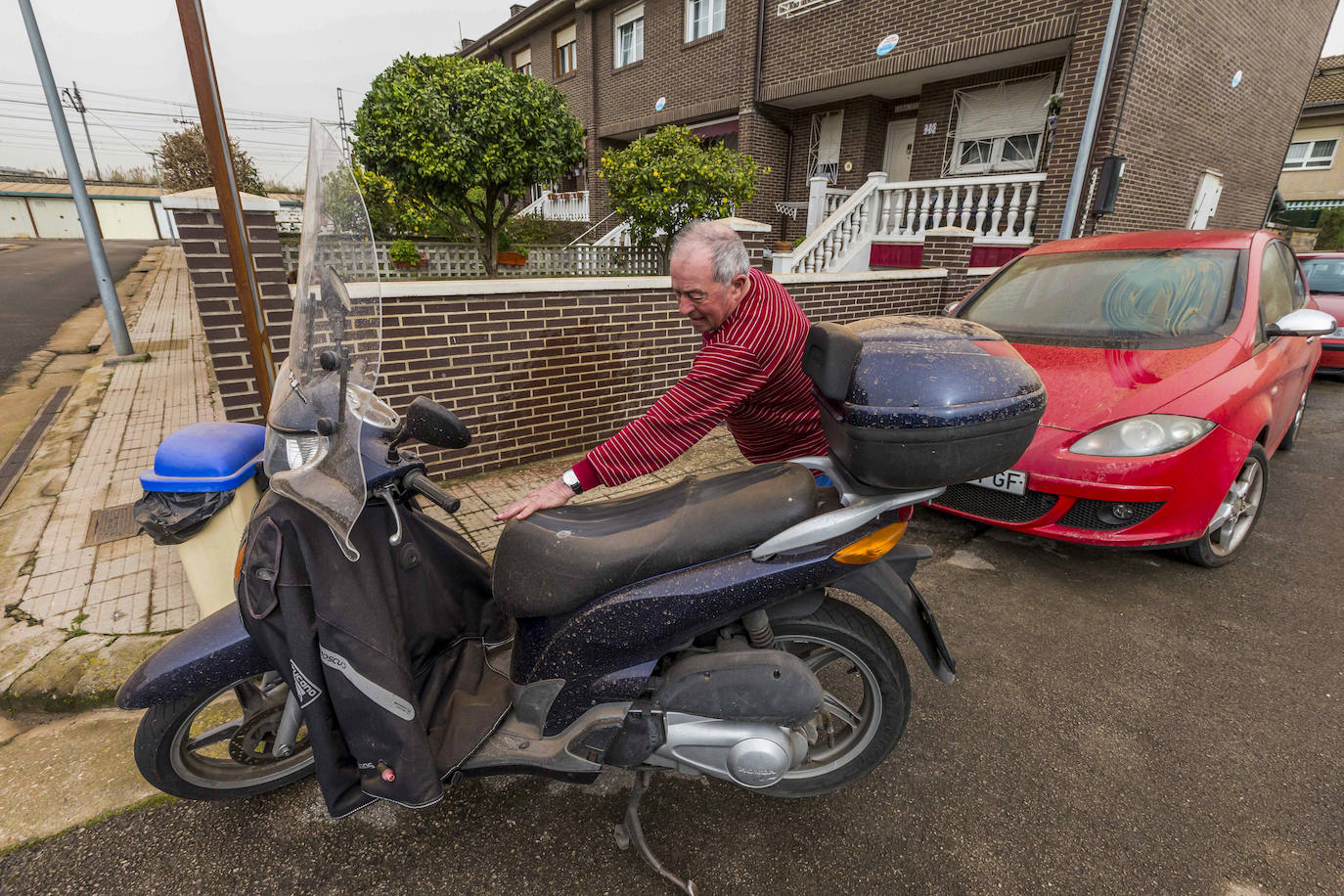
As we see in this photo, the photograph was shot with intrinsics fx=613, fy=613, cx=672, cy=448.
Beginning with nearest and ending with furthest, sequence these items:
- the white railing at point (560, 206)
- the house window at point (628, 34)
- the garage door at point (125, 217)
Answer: the house window at point (628, 34)
the white railing at point (560, 206)
the garage door at point (125, 217)

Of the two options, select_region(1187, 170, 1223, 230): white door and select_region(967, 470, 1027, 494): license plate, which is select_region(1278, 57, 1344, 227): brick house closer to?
select_region(1187, 170, 1223, 230): white door

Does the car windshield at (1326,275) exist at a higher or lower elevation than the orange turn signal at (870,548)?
higher

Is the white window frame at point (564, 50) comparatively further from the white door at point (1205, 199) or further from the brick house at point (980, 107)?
the white door at point (1205, 199)

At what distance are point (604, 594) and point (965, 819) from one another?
133 cm

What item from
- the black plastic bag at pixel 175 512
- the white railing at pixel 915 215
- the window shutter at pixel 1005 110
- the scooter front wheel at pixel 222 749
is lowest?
the scooter front wheel at pixel 222 749

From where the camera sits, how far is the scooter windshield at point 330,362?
143 centimetres

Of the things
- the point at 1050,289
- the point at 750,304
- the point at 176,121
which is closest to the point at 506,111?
A: the point at 1050,289

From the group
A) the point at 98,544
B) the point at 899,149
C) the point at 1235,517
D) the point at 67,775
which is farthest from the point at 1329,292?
the point at 98,544

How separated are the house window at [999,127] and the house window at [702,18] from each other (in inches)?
229

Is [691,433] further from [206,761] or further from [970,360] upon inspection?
[206,761]

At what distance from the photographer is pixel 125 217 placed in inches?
1903

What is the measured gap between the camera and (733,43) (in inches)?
519

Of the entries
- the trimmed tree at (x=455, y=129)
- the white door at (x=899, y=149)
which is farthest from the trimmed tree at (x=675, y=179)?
the white door at (x=899, y=149)

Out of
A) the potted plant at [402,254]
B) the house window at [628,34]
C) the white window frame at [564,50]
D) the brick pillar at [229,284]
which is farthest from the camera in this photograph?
the white window frame at [564,50]
